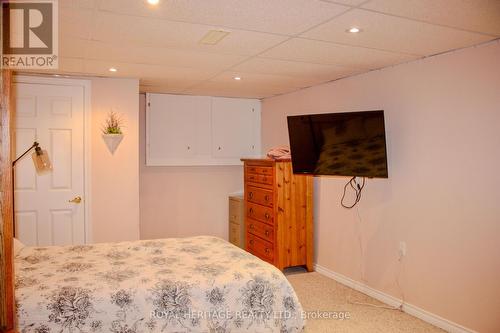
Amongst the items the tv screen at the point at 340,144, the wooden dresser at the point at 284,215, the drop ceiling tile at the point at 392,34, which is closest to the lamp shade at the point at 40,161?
the drop ceiling tile at the point at 392,34

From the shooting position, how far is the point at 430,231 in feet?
10.4

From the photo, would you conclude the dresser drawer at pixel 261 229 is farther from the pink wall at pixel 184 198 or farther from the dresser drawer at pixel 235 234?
the pink wall at pixel 184 198

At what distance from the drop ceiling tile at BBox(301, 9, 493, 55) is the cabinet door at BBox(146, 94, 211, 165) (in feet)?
9.82

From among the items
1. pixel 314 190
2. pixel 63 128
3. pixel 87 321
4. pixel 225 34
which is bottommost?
pixel 87 321

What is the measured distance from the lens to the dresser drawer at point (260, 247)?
4.47m

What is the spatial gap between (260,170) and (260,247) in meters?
0.95

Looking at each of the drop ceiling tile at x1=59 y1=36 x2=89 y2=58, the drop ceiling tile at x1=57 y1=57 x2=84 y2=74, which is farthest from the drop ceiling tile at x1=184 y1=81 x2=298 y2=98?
the drop ceiling tile at x1=59 y1=36 x2=89 y2=58

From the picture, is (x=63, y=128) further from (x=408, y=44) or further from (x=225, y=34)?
(x=408, y=44)

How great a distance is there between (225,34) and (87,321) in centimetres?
194

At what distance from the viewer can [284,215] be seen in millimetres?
4383

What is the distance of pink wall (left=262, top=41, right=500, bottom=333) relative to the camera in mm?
2746

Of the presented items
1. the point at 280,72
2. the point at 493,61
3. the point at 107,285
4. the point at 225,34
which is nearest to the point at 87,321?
the point at 107,285

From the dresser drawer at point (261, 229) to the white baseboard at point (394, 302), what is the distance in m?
0.69

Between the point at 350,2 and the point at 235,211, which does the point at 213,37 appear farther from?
the point at 235,211
